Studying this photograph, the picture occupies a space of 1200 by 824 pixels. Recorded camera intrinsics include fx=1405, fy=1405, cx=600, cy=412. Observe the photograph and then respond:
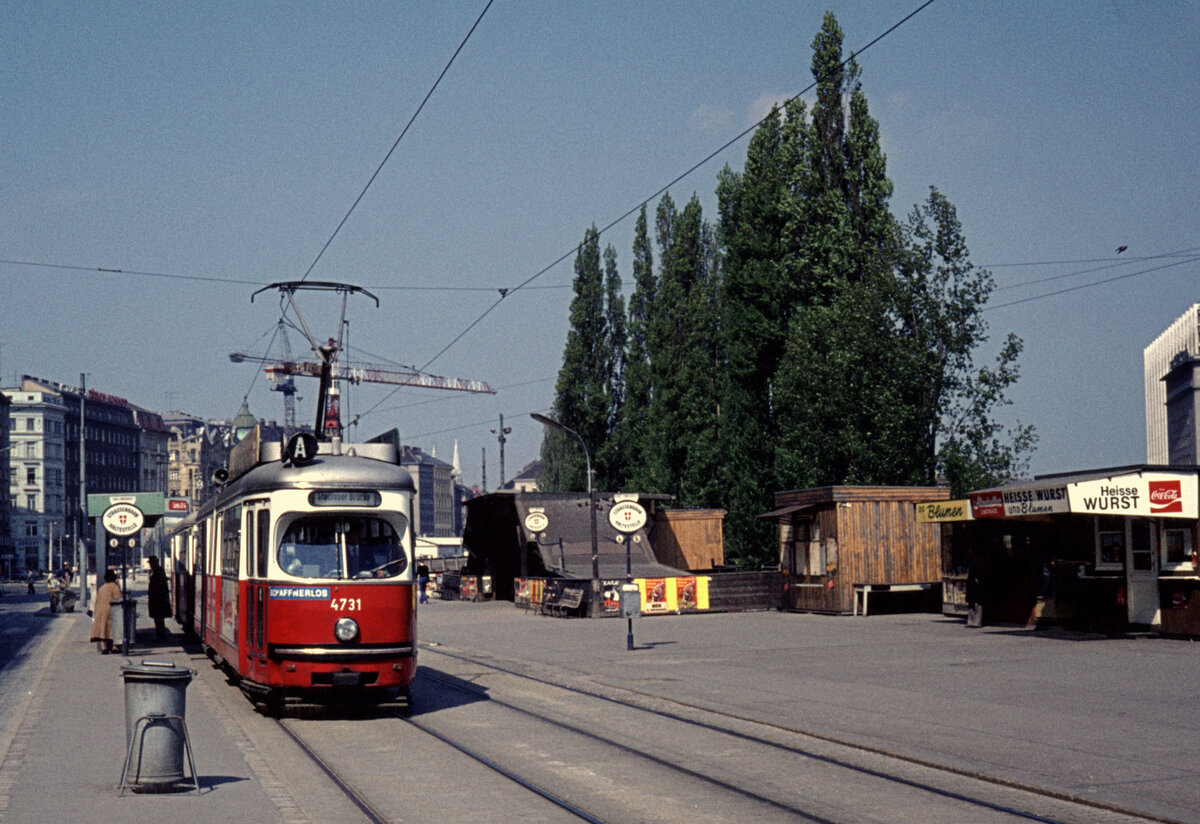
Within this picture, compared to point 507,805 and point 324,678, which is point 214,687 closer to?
point 324,678

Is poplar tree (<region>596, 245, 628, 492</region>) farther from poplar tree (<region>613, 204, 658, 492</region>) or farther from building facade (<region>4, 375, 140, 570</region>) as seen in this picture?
building facade (<region>4, 375, 140, 570</region>)

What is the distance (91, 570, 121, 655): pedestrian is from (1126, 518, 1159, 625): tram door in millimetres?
18426

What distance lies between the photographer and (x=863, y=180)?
45.6 m

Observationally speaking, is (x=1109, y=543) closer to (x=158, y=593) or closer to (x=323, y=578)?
(x=323, y=578)

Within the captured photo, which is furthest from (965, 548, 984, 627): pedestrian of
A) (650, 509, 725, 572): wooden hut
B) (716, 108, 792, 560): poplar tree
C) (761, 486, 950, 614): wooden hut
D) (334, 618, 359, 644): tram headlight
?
(650, 509, 725, 572): wooden hut

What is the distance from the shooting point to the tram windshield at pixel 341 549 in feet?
51.0

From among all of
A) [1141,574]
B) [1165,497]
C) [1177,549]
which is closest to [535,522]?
[1141,574]

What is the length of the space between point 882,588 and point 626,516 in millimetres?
9991

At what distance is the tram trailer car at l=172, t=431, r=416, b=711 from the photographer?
15273mm

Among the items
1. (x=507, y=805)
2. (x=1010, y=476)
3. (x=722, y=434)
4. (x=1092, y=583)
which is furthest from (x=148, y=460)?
(x=507, y=805)

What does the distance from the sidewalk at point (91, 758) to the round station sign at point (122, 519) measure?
9.94 feet

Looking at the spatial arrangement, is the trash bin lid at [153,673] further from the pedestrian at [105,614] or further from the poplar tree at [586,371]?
the poplar tree at [586,371]

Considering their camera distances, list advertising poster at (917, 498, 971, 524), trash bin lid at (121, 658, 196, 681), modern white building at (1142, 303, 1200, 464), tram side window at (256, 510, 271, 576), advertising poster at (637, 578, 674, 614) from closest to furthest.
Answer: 1. trash bin lid at (121, 658, 196, 681)
2. tram side window at (256, 510, 271, 576)
3. advertising poster at (917, 498, 971, 524)
4. advertising poster at (637, 578, 674, 614)
5. modern white building at (1142, 303, 1200, 464)

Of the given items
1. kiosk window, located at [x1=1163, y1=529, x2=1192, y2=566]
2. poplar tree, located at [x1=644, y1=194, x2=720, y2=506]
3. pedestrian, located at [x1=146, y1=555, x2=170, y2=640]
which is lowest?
pedestrian, located at [x1=146, y1=555, x2=170, y2=640]
